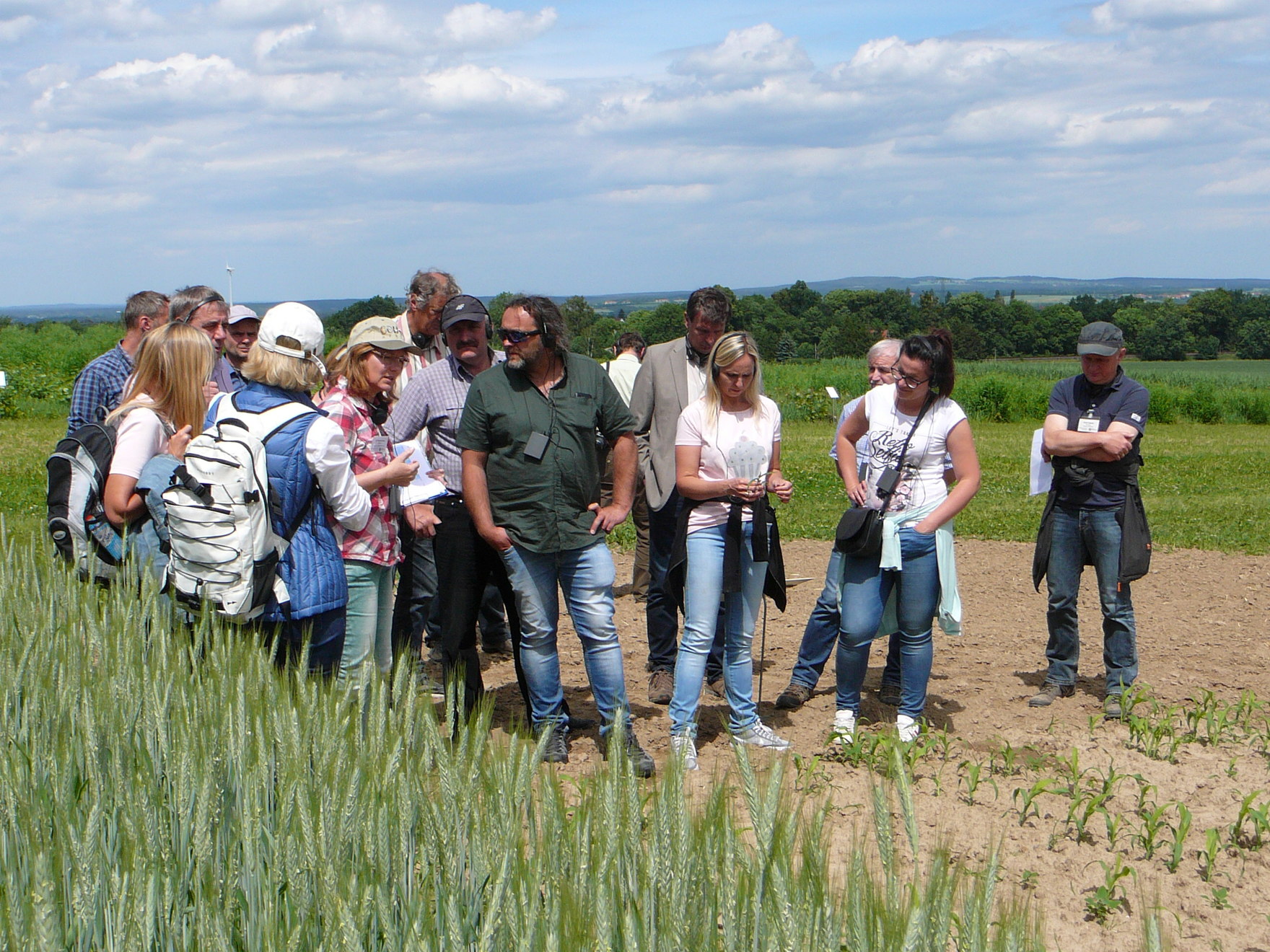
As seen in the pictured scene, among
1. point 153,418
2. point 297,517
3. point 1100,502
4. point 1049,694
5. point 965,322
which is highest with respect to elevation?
point 965,322

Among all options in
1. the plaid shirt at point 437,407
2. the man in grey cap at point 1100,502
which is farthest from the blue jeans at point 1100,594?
the plaid shirt at point 437,407

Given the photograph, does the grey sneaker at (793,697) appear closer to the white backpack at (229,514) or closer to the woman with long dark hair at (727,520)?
the woman with long dark hair at (727,520)

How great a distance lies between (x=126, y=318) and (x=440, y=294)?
1.91 m

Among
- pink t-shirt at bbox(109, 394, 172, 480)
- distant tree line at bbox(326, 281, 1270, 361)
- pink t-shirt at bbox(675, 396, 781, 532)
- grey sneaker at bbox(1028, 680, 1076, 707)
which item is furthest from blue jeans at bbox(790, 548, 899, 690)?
distant tree line at bbox(326, 281, 1270, 361)

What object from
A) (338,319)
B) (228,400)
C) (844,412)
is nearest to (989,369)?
(338,319)

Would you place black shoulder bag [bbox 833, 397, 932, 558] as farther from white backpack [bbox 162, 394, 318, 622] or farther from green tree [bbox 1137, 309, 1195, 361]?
green tree [bbox 1137, 309, 1195, 361]

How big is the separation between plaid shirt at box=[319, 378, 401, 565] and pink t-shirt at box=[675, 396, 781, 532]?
4.17 ft

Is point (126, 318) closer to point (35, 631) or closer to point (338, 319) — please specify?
point (35, 631)

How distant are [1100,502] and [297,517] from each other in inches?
157

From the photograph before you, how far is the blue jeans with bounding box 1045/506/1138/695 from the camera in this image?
20.2 feet

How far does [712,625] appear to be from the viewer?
5219mm

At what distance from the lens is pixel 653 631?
21.1 feet

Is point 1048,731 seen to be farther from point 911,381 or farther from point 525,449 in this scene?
point 525,449

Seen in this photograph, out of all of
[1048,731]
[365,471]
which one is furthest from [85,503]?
[1048,731]
